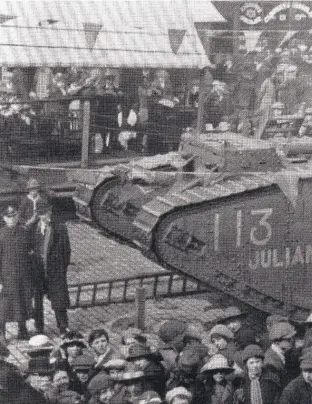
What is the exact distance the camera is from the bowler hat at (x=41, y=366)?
8377 millimetres

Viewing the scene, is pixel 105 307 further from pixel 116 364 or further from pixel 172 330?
pixel 116 364

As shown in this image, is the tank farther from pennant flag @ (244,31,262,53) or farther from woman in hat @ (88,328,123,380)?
pennant flag @ (244,31,262,53)

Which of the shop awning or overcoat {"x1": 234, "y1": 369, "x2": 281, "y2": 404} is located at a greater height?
the shop awning

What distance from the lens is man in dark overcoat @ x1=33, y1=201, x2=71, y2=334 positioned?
11938 mm

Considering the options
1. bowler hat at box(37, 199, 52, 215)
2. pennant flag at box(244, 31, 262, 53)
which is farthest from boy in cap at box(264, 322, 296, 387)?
pennant flag at box(244, 31, 262, 53)

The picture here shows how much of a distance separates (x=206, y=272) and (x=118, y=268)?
342 centimetres

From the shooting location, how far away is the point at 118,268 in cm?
1512

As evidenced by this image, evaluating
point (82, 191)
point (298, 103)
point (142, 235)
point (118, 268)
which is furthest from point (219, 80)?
point (142, 235)

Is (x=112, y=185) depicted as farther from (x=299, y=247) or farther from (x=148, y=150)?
(x=148, y=150)

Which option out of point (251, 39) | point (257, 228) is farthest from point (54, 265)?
point (251, 39)

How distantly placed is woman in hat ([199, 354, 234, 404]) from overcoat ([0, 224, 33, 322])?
3.90 meters

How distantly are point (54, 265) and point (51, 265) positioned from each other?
0.11ft

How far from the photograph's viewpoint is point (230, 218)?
11.8 metres

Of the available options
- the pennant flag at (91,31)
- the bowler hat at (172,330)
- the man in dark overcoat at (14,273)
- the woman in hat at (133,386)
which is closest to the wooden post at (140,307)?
the man in dark overcoat at (14,273)
